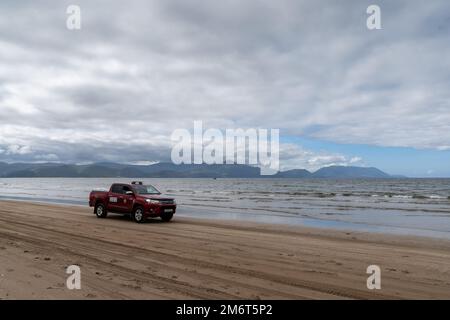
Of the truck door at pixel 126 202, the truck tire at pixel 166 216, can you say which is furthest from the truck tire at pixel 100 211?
the truck tire at pixel 166 216

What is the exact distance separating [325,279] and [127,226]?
37.5 feet

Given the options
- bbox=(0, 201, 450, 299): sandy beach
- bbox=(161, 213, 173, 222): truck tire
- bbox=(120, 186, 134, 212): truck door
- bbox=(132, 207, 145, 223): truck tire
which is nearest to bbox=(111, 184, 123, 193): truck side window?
bbox=(120, 186, 134, 212): truck door

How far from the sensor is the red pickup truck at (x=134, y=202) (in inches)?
740

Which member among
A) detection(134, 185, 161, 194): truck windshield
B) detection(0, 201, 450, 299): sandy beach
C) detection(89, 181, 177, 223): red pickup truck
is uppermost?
detection(134, 185, 161, 194): truck windshield

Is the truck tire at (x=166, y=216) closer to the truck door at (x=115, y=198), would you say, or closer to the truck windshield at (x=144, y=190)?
the truck windshield at (x=144, y=190)

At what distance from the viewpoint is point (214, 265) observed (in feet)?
29.6

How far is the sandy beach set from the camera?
22.3 feet

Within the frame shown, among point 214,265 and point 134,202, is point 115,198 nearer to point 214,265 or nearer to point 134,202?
point 134,202

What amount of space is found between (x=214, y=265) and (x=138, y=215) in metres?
10.7

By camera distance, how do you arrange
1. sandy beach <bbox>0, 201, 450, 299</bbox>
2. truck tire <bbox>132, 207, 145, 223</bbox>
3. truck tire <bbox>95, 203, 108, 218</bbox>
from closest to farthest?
sandy beach <bbox>0, 201, 450, 299</bbox>
truck tire <bbox>132, 207, 145, 223</bbox>
truck tire <bbox>95, 203, 108, 218</bbox>

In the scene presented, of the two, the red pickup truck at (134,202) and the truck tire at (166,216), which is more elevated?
the red pickup truck at (134,202)

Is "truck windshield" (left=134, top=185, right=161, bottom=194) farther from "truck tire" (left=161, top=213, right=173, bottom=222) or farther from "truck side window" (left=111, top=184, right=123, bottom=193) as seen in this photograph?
"truck tire" (left=161, top=213, right=173, bottom=222)
